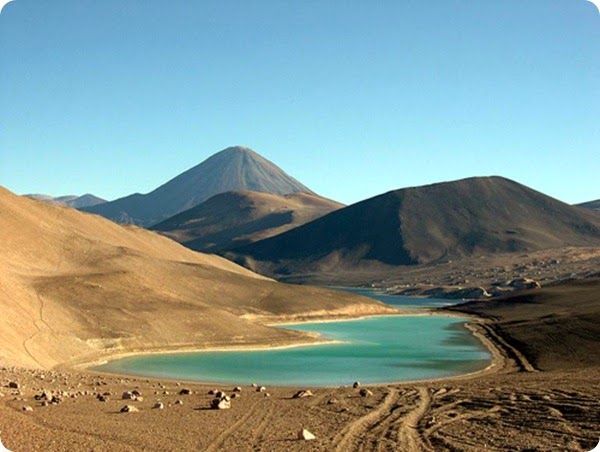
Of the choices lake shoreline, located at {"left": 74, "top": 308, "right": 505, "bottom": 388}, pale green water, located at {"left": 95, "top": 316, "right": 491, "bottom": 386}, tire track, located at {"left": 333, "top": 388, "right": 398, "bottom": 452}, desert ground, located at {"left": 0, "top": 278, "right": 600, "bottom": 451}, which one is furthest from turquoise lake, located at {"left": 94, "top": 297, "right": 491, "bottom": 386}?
tire track, located at {"left": 333, "top": 388, "right": 398, "bottom": 452}

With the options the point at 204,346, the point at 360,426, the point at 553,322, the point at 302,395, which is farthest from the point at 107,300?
the point at 360,426

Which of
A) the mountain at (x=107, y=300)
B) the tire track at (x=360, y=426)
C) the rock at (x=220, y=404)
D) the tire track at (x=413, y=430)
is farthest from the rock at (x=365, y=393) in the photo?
the mountain at (x=107, y=300)

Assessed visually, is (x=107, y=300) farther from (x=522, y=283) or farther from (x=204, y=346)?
(x=522, y=283)

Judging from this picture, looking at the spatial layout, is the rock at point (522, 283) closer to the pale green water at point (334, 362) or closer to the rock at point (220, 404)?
the pale green water at point (334, 362)

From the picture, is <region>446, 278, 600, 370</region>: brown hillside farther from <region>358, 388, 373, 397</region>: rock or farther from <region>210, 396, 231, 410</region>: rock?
<region>210, 396, 231, 410</region>: rock

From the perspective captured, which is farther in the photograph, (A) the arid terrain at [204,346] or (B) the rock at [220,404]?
(B) the rock at [220,404]

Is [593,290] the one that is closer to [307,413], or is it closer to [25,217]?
[25,217]
